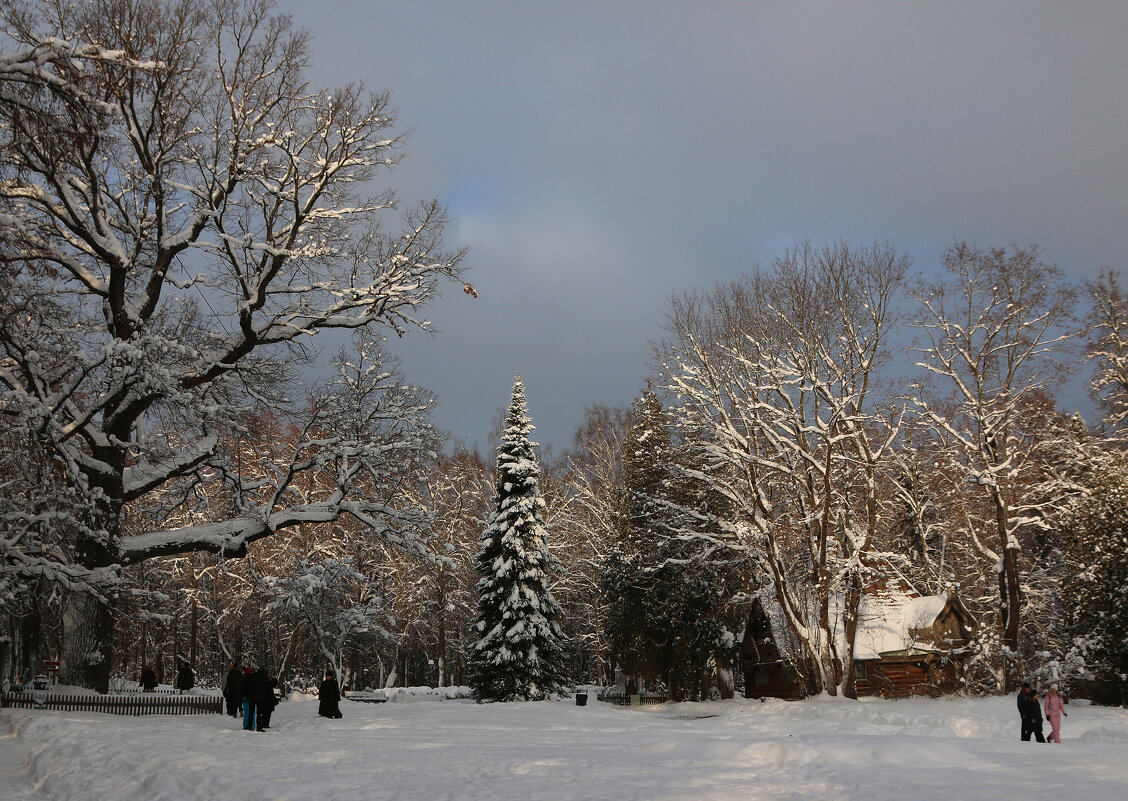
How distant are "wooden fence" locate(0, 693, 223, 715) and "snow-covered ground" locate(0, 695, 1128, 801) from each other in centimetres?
92

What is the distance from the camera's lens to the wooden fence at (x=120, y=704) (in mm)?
21344

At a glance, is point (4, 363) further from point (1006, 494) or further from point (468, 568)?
point (468, 568)

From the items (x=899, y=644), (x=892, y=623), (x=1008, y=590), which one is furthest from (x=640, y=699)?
(x=1008, y=590)

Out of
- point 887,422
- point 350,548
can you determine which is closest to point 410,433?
point 887,422

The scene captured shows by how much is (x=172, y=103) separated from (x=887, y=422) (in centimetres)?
2485

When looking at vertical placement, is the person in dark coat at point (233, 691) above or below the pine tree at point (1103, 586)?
below

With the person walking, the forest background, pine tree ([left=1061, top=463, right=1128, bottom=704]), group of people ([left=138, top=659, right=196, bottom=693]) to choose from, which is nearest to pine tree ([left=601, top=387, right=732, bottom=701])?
the forest background

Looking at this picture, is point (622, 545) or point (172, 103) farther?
point (622, 545)

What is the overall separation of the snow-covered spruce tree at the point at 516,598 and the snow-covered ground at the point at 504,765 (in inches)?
653

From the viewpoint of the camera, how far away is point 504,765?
13758 mm

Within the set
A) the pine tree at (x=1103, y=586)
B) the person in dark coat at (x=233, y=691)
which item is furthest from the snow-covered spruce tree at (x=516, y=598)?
the pine tree at (x=1103, y=586)

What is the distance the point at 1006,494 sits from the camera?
1186 inches

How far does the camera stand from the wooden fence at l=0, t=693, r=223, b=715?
2134 cm

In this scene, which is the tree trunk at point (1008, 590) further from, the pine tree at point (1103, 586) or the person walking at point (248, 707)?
the person walking at point (248, 707)
